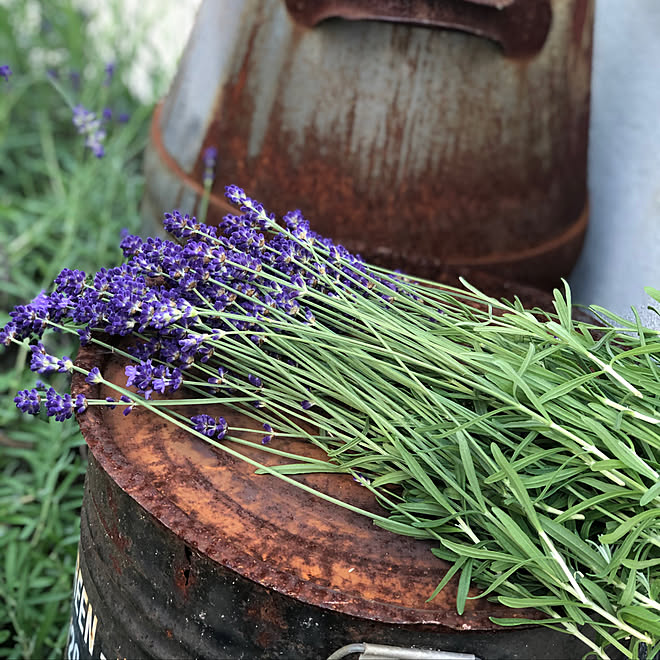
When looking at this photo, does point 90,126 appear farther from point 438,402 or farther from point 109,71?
point 438,402

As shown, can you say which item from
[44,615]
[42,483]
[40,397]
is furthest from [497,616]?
[42,483]

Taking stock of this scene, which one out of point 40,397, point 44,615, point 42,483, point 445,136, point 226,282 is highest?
point 445,136

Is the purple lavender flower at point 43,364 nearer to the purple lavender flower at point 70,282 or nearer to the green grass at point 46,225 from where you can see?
the purple lavender flower at point 70,282

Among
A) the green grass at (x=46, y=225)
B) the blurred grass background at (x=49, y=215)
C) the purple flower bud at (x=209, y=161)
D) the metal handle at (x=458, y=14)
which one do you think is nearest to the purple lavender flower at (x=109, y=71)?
the blurred grass background at (x=49, y=215)

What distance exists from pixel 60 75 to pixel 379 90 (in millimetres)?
2330

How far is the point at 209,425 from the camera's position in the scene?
1.22 meters

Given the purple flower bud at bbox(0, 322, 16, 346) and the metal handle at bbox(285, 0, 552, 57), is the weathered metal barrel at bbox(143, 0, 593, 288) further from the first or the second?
the purple flower bud at bbox(0, 322, 16, 346)

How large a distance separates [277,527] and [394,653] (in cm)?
24

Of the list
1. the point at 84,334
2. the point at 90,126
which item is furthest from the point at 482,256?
the point at 84,334

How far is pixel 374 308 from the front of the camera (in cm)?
123

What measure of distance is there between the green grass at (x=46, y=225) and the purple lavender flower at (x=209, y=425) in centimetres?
98

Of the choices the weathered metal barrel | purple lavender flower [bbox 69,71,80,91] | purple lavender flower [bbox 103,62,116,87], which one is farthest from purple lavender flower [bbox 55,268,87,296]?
purple lavender flower [bbox 69,71,80,91]

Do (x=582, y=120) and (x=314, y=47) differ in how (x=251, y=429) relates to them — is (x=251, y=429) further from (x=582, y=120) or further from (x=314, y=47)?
(x=582, y=120)

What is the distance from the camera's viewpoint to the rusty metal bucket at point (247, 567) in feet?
3.51
